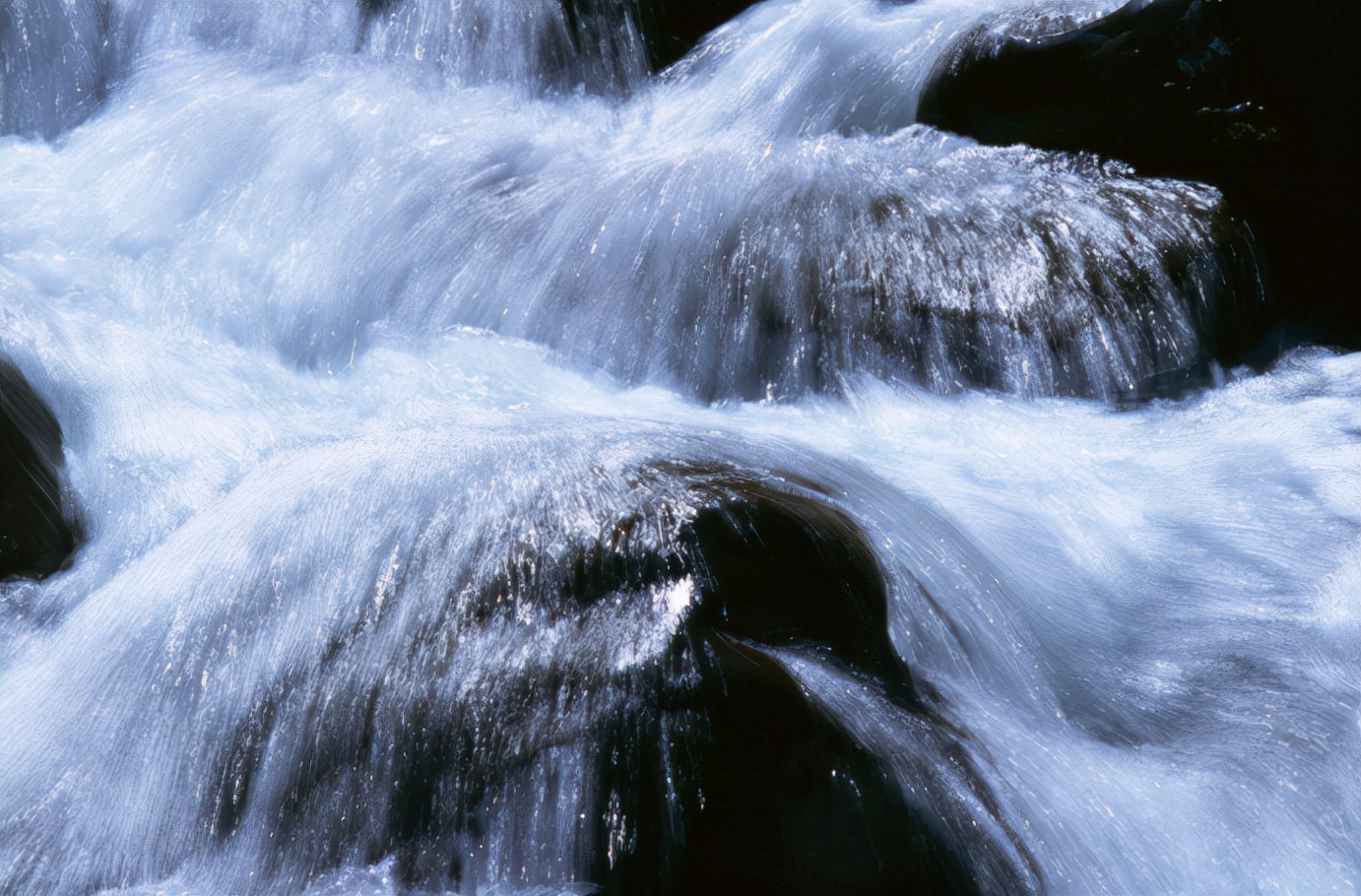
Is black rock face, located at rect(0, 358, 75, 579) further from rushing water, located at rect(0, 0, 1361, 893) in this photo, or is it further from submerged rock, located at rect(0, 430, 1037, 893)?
submerged rock, located at rect(0, 430, 1037, 893)

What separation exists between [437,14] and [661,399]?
2440mm

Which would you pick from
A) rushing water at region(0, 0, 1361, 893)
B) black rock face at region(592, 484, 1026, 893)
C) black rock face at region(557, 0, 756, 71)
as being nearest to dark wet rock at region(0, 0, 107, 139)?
rushing water at region(0, 0, 1361, 893)

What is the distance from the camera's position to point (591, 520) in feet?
9.06

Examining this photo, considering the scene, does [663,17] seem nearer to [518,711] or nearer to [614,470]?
[614,470]

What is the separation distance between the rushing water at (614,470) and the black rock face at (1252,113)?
0.17 meters

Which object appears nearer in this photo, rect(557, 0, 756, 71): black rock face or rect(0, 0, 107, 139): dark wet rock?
rect(0, 0, 107, 139): dark wet rock

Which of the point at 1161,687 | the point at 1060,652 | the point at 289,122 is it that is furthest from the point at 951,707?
the point at 289,122

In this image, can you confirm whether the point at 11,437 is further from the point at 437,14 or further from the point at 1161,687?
the point at 1161,687

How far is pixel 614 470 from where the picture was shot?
2.98 meters

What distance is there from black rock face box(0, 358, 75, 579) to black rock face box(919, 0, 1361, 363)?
3.73 metres

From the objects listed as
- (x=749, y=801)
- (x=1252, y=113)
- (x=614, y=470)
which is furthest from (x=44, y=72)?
(x=1252, y=113)

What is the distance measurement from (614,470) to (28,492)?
1728 millimetres

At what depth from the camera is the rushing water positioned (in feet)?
8.07

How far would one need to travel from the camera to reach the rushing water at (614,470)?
8.07 ft
